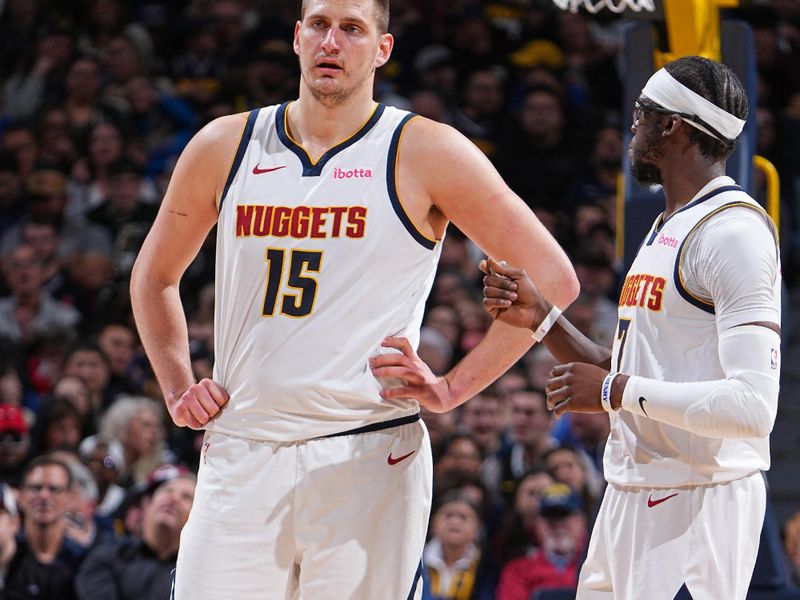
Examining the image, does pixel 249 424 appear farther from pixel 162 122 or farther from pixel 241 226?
pixel 162 122

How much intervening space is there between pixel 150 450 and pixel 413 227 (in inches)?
210

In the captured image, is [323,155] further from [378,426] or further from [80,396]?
[80,396]

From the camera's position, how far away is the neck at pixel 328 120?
4.18 metres

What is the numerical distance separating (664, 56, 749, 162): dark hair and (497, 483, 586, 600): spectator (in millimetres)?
4254

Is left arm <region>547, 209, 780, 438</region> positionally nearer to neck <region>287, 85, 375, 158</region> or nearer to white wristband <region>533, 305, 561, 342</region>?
white wristband <region>533, 305, 561, 342</region>

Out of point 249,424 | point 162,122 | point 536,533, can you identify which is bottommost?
point 536,533

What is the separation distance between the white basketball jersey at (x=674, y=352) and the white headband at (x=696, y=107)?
146 mm

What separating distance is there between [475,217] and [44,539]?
13.9ft

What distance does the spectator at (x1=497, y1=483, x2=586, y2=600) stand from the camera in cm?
779

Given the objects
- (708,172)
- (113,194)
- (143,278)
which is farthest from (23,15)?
(708,172)

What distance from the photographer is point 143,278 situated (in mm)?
4312

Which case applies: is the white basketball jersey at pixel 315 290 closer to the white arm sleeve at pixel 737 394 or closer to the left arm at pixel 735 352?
the left arm at pixel 735 352

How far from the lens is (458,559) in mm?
8070

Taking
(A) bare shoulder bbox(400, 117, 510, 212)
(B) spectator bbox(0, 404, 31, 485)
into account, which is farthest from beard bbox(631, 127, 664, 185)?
(B) spectator bbox(0, 404, 31, 485)
